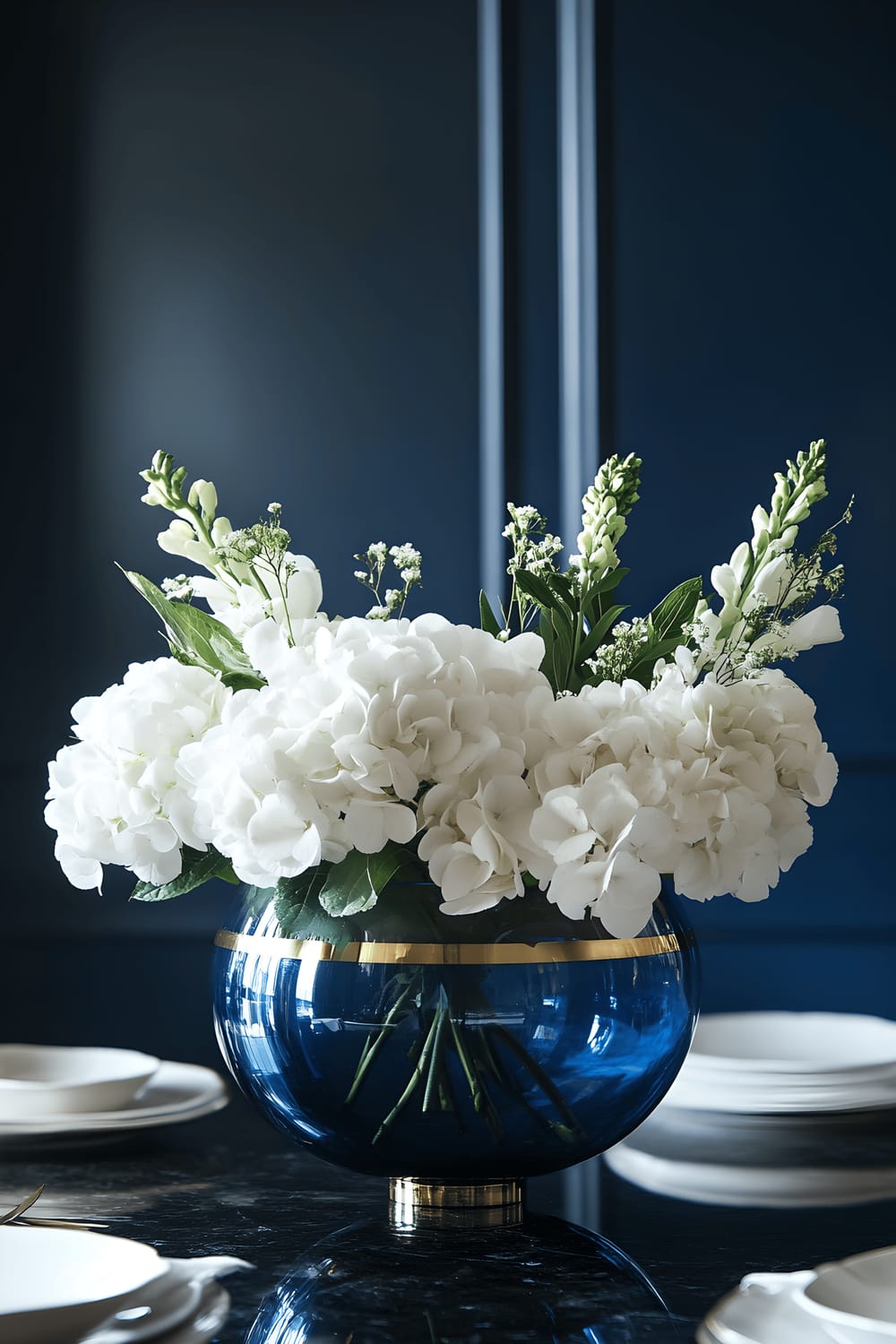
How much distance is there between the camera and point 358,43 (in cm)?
232

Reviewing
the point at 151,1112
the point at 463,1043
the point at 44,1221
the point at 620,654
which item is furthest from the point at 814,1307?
the point at 151,1112

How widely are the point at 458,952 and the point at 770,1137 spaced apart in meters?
0.44

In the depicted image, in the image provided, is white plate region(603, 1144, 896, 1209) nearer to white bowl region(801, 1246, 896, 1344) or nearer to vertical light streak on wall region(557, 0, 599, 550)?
white bowl region(801, 1246, 896, 1344)

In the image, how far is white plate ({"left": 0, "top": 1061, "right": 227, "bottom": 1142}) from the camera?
0.98m

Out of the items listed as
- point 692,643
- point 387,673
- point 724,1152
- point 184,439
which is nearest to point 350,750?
point 387,673

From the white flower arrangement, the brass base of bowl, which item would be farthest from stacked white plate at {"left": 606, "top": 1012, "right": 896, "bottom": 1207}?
the white flower arrangement

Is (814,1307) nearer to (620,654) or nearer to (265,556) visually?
(620,654)

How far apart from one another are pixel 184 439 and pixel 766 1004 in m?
1.31

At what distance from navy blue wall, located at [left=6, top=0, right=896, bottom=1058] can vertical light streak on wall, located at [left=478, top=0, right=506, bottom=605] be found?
0.9 inches

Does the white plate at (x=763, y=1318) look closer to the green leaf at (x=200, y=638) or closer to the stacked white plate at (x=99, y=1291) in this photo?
the stacked white plate at (x=99, y=1291)

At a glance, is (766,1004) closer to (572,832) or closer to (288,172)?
(288,172)

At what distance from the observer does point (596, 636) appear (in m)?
0.77

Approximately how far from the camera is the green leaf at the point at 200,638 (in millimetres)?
768

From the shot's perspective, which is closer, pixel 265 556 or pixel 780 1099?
pixel 265 556
